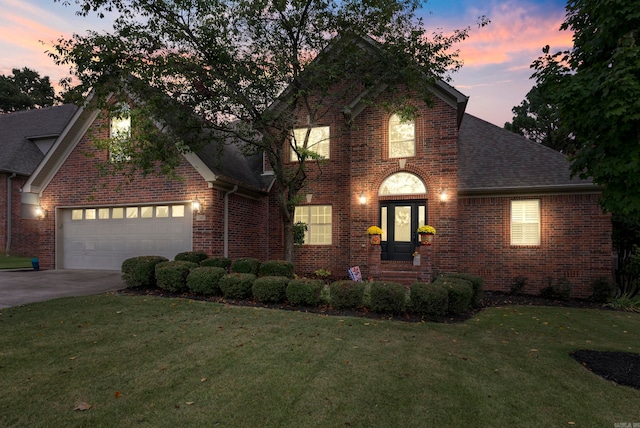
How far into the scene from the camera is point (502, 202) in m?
11.2

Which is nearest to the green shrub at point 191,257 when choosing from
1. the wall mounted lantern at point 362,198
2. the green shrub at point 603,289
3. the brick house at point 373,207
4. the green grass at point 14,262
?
the brick house at point 373,207

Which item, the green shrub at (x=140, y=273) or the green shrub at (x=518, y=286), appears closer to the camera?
the green shrub at (x=140, y=273)

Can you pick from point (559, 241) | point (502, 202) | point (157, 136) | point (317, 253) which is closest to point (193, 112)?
point (157, 136)

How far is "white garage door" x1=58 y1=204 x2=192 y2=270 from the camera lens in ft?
38.3

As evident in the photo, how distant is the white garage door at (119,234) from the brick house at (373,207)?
5cm

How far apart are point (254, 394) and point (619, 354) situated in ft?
17.5

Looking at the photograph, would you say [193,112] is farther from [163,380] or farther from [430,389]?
[430,389]

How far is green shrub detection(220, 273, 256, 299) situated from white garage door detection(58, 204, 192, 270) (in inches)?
164

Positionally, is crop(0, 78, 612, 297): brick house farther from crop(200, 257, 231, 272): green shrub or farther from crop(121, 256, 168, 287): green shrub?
crop(121, 256, 168, 287): green shrub

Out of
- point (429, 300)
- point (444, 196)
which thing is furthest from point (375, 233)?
point (429, 300)

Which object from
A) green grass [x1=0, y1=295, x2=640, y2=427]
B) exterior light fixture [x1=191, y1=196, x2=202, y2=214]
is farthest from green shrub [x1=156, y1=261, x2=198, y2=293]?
exterior light fixture [x1=191, y1=196, x2=202, y2=214]

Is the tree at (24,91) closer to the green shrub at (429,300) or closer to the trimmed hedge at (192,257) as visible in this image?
the trimmed hedge at (192,257)

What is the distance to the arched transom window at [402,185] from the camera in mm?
11117

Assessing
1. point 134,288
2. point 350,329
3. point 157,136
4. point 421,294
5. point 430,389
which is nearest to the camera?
point 430,389
